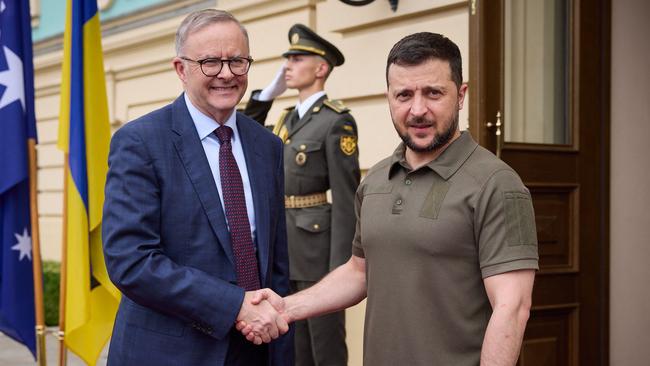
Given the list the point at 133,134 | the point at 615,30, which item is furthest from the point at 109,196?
the point at 615,30

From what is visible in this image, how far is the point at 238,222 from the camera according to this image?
231 centimetres

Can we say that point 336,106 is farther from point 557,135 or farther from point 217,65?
point 217,65

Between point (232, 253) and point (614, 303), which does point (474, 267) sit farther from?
point (614, 303)

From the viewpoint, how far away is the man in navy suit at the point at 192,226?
7.13 feet

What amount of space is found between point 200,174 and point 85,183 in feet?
6.62

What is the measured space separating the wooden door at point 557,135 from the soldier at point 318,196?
2.73 feet

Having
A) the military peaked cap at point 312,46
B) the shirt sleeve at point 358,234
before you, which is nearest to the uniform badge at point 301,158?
the military peaked cap at point 312,46

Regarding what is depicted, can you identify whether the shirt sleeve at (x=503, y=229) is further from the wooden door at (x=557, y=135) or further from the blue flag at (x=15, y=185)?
the blue flag at (x=15, y=185)

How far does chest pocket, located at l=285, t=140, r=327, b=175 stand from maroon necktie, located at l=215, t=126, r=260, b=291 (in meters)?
1.86

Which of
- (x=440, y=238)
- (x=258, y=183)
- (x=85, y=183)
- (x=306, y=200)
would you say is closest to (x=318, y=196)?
(x=306, y=200)

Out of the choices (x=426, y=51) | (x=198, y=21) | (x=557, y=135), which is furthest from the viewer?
(x=557, y=135)

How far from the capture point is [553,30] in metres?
3.97

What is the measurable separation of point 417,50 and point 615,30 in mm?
2502

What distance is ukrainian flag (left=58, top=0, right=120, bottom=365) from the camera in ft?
13.3
